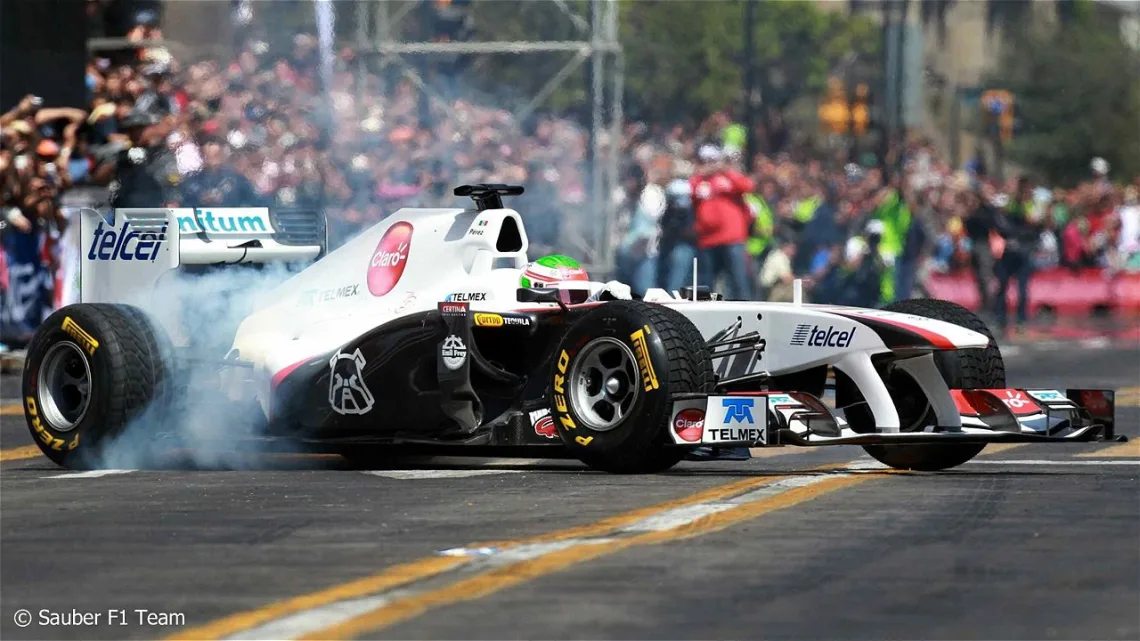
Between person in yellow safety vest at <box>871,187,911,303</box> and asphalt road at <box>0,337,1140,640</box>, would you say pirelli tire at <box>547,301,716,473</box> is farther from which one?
person in yellow safety vest at <box>871,187,911,303</box>

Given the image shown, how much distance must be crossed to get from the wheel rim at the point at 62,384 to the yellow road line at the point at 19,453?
67 cm

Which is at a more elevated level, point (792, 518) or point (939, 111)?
point (939, 111)

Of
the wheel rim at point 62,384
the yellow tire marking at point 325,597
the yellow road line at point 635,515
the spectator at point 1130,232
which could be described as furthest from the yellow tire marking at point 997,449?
the spectator at point 1130,232

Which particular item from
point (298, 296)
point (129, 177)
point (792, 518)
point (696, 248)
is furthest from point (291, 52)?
point (792, 518)

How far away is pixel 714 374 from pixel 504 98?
14551 mm

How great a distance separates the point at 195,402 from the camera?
1218cm

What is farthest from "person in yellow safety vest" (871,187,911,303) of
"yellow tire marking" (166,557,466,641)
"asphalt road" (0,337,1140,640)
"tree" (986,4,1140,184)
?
"yellow tire marking" (166,557,466,641)

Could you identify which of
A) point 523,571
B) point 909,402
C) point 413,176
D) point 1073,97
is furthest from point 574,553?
point 1073,97

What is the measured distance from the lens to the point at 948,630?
6.64 meters

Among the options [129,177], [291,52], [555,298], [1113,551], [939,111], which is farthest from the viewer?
[939,111]

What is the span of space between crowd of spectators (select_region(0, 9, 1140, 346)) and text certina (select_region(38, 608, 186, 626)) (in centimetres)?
1255

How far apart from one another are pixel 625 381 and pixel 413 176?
12375 mm

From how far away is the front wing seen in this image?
419 inches

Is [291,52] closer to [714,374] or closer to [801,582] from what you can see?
[714,374]
